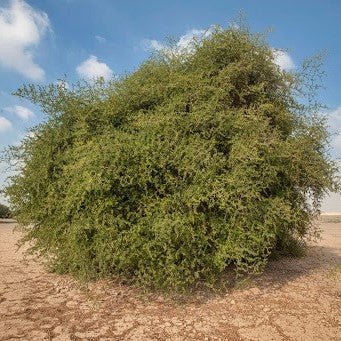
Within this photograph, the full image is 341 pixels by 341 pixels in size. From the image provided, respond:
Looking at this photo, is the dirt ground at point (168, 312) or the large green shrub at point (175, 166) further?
the large green shrub at point (175, 166)

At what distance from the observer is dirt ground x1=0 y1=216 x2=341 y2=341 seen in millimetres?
5750

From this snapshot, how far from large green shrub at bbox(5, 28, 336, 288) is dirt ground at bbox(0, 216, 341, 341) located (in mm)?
490

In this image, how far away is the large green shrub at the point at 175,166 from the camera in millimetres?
6895

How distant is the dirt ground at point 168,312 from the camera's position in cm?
575

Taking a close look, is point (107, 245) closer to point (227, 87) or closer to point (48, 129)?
point (48, 129)

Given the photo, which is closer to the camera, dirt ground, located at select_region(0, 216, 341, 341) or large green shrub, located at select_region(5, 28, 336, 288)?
dirt ground, located at select_region(0, 216, 341, 341)

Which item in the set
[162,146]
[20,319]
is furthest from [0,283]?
[162,146]

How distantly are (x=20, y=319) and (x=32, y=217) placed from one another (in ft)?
8.27

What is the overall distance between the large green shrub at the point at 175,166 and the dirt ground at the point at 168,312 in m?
0.49

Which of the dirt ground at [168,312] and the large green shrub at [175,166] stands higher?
the large green shrub at [175,166]

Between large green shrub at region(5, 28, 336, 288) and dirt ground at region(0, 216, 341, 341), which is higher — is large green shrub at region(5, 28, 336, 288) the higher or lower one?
the higher one

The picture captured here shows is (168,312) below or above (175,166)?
below

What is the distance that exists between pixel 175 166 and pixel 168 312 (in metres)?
2.52

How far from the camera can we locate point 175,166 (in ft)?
23.4
